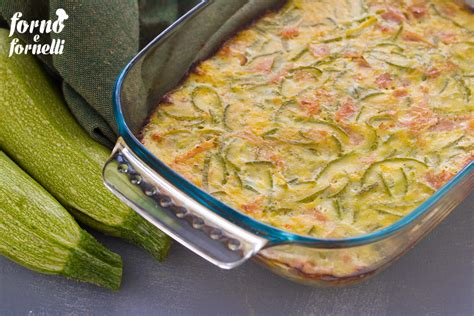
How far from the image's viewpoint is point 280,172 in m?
2.75

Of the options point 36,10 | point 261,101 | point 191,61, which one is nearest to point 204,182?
point 261,101

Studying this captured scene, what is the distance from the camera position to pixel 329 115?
2932 millimetres

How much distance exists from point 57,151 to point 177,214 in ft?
2.69

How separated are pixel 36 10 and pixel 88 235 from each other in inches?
39.5

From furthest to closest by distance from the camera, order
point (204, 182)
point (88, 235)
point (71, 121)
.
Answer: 1. point (71, 121)
2. point (88, 235)
3. point (204, 182)

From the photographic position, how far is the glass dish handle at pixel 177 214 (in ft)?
7.71

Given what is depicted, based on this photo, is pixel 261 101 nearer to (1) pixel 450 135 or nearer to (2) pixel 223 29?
(2) pixel 223 29

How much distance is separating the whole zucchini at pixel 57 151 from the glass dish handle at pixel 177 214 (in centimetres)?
40

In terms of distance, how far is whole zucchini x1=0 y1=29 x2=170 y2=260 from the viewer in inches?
117
